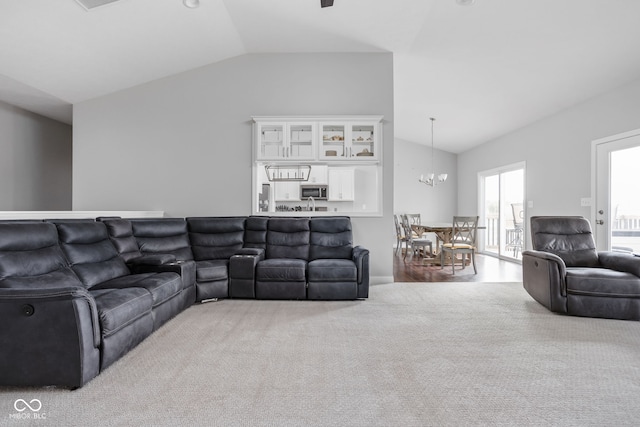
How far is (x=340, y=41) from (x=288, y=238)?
114 inches

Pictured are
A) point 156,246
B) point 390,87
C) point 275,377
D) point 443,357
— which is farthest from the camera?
point 390,87

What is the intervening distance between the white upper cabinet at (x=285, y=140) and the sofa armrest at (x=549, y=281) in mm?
3168

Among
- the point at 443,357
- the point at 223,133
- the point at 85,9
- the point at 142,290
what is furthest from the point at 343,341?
the point at 85,9

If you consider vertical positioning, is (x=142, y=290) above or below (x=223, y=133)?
below

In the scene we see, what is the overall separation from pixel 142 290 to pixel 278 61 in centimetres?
394

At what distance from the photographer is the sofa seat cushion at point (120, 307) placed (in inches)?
85.5

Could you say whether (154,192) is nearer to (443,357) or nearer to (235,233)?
(235,233)

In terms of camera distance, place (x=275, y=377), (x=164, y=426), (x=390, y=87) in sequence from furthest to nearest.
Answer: (x=390, y=87) → (x=275, y=377) → (x=164, y=426)

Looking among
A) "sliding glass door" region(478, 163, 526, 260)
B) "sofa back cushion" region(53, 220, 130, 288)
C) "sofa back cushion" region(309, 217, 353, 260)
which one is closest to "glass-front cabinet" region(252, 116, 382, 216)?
"sofa back cushion" region(309, 217, 353, 260)

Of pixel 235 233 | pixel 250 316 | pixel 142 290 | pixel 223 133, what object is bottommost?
pixel 250 316

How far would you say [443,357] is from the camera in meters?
2.41

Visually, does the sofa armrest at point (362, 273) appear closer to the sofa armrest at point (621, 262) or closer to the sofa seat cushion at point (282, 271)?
the sofa seat cushion at point (282, 271)

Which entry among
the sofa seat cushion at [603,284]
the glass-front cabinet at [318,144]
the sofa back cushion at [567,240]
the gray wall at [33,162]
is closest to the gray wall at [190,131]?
the glass-front cabinet at [318,144]

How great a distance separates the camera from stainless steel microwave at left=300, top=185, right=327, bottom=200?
6.65 metres
